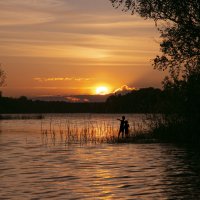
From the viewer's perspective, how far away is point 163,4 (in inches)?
1375

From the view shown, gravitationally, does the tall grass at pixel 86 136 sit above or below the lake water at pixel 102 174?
above

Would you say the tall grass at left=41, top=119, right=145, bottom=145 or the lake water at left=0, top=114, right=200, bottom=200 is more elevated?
the tall grass at left=41, top=119, right=145, bottom=145

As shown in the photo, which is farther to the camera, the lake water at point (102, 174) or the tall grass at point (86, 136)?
the tall grass at point (86, 136)

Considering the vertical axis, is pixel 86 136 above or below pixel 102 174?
above

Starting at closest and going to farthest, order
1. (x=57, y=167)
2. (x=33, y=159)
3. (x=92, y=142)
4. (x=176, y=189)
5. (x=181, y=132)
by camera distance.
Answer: (x=176, y=189) < (x=57, y=167) < (x=33, y=159) < (x=181, y=132) < (x=92, y=142)

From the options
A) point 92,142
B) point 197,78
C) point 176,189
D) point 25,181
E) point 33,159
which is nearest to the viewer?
point 176,189

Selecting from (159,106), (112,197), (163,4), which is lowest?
(112,197)

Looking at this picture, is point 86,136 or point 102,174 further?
point 86,136

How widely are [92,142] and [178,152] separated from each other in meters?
13.2

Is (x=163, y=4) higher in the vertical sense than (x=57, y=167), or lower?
higher

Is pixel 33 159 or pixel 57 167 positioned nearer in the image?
pixel 57 167

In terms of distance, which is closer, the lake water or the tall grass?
the lake water

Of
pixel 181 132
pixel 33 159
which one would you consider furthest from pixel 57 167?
pixel 181 132

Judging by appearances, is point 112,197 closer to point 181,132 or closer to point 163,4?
point 163,4
